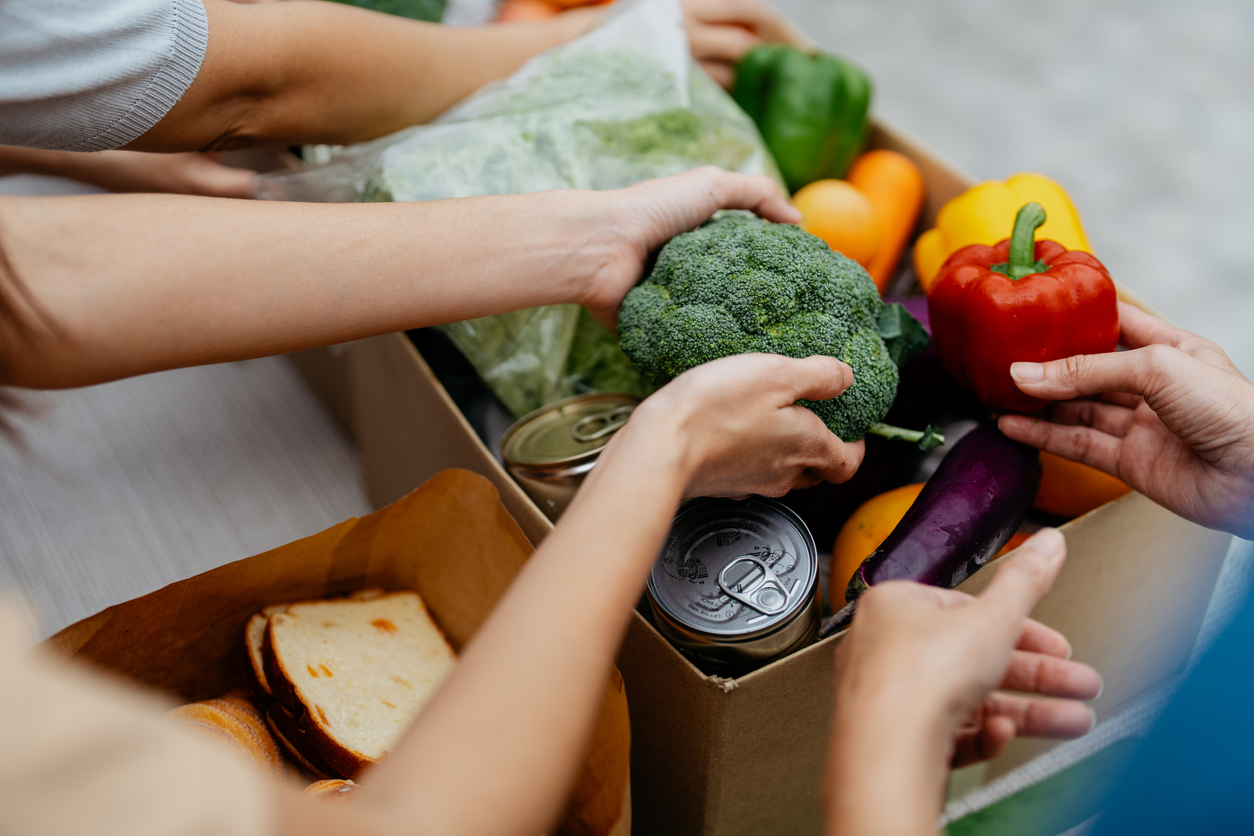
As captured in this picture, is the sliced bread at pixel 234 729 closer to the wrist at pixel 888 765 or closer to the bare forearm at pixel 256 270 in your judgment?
the bare forearm at pixel 256 270

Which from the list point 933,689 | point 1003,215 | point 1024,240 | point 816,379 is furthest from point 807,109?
point 933,689

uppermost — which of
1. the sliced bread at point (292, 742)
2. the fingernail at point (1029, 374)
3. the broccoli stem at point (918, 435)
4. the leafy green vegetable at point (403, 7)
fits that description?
the leafy green vegetable at point (403, 7)

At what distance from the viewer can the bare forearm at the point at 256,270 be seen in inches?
23.1

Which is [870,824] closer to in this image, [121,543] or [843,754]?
[843,754]

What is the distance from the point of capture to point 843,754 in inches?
18.6

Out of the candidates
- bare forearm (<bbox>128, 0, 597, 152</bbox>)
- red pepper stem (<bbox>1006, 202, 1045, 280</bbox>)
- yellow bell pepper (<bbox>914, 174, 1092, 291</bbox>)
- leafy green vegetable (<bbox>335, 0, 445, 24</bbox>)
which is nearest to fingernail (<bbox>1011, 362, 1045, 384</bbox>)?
red pepper stem (<bbox>1006, 202, 1045, 280</bbox>)

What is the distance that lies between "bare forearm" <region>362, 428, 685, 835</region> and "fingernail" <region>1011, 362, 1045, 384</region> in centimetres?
42

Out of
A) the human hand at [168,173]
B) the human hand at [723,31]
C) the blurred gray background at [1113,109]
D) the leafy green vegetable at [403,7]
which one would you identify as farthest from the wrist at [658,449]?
the blurred gray background at [1113,109]

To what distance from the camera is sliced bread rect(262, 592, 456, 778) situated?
73cm

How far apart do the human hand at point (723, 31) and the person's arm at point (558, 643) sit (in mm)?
904

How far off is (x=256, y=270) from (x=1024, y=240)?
72 centimetres

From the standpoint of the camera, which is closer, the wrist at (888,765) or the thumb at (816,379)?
the wrist at (888,765)

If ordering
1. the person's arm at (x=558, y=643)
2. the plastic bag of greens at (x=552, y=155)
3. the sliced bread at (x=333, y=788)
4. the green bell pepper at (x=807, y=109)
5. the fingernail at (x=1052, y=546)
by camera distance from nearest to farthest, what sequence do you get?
the person's arm at (x=558, y=643) → the fingernail at (x=1052, y=546) → the sliced bread at (x=333, y=788) → the plastic bag of greens at (x=552, y=155) → the green bell pepper at (x=807, y=109)

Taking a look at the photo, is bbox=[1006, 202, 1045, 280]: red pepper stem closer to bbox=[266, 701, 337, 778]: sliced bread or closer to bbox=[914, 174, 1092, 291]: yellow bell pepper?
bbox=[914, 174, 1092, 291]: yellow bell pepper
